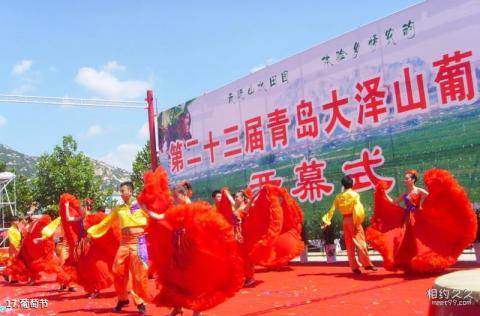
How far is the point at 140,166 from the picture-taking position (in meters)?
32.0

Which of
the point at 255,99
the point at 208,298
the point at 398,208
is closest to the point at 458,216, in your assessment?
the point at 398,208

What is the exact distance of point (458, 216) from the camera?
23.5ft

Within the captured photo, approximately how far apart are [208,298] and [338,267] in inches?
208

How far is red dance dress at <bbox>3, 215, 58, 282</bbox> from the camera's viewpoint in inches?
426

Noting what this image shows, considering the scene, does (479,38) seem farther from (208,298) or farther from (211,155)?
(211,155)

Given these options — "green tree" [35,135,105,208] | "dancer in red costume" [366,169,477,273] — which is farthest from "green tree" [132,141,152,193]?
"dancer in red costume" [366,169,477,273]

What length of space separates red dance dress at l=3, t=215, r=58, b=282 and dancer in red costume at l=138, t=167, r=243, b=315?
636 centimetres

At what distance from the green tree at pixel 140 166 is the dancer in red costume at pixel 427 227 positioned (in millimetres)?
24605

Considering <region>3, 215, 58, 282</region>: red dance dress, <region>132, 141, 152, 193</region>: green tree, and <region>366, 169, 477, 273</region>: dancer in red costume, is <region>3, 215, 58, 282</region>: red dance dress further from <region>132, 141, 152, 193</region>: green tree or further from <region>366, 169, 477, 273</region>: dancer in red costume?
<region>132, 141, 152, 193</region>: green tree

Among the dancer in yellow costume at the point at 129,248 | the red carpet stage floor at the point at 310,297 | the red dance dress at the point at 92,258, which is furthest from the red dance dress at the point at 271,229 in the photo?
the dancer in yellow costume at the point at 129,248

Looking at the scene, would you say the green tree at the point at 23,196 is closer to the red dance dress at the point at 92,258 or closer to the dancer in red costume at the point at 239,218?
the red dance dress at the point at 92,258

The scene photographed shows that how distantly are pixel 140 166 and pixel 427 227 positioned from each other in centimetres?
2589

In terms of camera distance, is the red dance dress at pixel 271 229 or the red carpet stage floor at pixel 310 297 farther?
the red dance dress at pixel 271 229

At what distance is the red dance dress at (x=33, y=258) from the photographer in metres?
10.8
